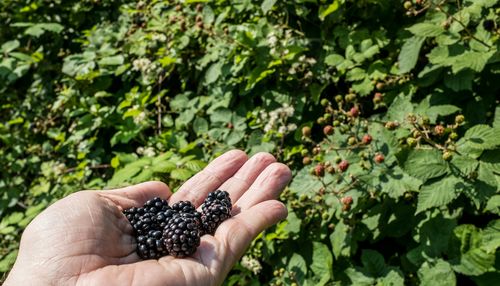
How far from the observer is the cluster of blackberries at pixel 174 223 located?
7.18 ft

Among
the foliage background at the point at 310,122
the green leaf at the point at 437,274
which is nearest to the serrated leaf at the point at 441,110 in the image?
the foliage background at the point at 310,122

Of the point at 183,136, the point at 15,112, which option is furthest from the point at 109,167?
the point at 15,112

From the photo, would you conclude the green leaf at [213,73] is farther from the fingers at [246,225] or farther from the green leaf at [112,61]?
the fingers at [246,225]

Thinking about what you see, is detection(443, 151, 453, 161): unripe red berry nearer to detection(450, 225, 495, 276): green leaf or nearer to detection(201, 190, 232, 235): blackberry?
detection(450, 225, 495, 276): green leaf

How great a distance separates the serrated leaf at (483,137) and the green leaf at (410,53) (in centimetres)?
64

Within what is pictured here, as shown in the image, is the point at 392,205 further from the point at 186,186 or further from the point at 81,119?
the point at 81,119

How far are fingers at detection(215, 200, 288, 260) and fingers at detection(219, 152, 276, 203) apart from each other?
0.30 m

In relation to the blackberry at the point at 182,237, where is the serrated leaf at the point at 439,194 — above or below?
below

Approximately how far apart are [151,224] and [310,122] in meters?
1.27

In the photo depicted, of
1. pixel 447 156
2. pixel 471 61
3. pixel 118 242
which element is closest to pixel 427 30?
pixel 471 61

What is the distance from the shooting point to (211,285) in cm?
209

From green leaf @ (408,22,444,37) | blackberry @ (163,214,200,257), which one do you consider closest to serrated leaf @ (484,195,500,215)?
green leaf @ (408,22,444,37)

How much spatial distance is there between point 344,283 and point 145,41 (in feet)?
8.73

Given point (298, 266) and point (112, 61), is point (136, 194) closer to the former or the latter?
point (298, 266)
